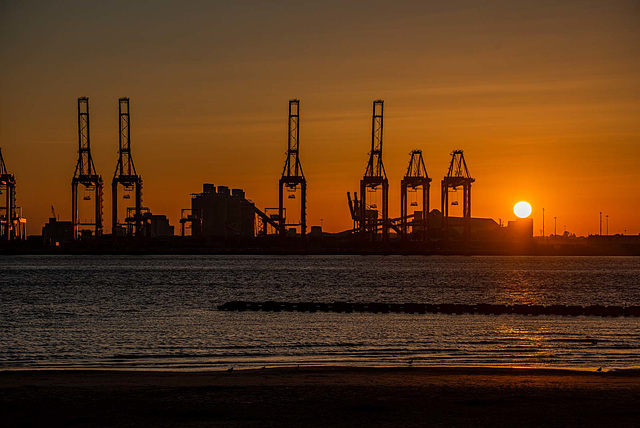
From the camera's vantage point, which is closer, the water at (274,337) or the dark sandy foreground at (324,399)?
the dark sandy foreground at (324,399)

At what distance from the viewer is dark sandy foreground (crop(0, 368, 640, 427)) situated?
1334 centimetres

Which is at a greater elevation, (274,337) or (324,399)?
(324,399)

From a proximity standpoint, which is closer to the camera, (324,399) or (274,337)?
(324,399)

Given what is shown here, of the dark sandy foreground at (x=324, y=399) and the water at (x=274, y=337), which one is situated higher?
the dark sandy foreground at (x=324, y=399)

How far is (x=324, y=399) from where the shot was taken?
592 inches

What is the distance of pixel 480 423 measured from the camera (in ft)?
42.8

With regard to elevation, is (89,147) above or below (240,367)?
above

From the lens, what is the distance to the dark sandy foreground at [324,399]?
1334 cm

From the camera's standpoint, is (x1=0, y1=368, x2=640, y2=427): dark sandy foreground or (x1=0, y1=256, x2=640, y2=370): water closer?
(x1=0, y1=368, x2=640, y2=427): dark sandy foreground

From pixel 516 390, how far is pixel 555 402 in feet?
4.15

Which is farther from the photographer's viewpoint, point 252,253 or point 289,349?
point 252,253

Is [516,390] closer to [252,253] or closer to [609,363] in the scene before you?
[609,363]

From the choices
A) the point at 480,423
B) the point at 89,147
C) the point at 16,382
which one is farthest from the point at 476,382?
the point at 89,147

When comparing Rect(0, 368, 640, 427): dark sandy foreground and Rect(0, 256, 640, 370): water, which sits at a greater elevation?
Rect(0, 368, 640, 427): dark sandy foreground
